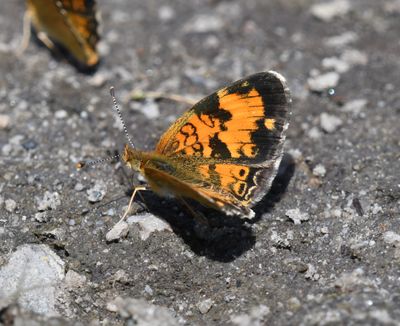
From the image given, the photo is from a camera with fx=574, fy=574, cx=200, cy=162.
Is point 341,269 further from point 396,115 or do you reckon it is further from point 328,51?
point 328,51

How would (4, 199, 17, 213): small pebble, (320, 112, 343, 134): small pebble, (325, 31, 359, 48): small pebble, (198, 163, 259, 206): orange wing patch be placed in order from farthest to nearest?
(325, 31, 359, 48): small pebble < (320, 112, 343, 134): small pebble < (4, 199, 17, 213): small pebble < (198, 163, 259, 206): orange wing patch

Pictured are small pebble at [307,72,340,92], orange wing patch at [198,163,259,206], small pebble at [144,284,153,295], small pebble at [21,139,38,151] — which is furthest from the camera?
small pebble at [307,72,340,92]

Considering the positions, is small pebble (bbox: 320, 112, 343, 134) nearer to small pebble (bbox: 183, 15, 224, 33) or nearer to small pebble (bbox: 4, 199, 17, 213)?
small pebble (bbox: 183, 15, 224, 33)

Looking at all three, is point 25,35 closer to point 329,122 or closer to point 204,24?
point 204,24

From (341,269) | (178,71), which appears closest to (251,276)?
(341,269)

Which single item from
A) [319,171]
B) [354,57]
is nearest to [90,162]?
[319,171]

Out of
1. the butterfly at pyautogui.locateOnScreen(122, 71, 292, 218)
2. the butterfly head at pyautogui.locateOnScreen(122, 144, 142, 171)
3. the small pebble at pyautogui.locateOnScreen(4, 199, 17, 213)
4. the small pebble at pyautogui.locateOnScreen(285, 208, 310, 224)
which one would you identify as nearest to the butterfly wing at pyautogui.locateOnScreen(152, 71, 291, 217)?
the butterfly at pyautogui.locateOnScreen(122, 71, 292, 218)
